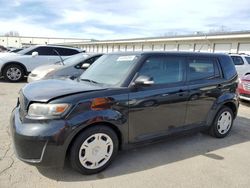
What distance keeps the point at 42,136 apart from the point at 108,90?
100 centimetres

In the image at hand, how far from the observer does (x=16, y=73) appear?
Answer: 11.0m

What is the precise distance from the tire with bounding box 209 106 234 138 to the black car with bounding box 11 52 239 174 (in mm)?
22

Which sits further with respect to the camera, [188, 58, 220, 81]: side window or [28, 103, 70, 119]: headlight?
[188, 58, 220, 81]: side window

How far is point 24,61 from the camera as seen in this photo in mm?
11000

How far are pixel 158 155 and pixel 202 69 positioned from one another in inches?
67.5

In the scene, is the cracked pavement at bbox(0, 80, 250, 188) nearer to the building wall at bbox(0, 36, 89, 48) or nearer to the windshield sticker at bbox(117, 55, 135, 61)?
the windshield sticker at bbox(117, 55, 135, 61)

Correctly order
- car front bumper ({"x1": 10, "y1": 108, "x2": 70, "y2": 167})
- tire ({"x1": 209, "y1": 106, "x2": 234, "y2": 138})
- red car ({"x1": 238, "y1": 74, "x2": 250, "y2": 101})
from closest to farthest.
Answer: car front bumper ({"x1": 10, "y1": 108, "x2": 70, "y2": 167}), tire ({"x1": 209, "y1": 106, "x2": 234, "y2": 138}), red car ({"x1": 238, "y1": 74, "x2": 250, "y2": 101})

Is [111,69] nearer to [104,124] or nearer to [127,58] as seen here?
[127,58]

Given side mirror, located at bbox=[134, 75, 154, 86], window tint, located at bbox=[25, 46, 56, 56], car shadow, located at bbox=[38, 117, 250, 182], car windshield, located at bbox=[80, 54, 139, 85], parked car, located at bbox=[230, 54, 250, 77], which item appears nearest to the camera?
car shadow, located at bbox=[38, 117, 250, 182]

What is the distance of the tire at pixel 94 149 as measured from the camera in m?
3.19

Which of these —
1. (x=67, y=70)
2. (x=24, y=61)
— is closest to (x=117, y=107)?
(x=67, y=70)

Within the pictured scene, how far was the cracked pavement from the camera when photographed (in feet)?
10.4

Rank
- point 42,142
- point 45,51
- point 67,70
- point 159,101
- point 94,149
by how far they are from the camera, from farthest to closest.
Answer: point 45,51 → point 67,70 → point 159,101 → point 94,149 → point 42,142

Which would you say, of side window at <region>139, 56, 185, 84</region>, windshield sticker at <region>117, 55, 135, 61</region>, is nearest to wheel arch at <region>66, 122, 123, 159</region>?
side window at <region>139, 56, 185, 84</region>
